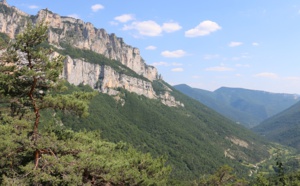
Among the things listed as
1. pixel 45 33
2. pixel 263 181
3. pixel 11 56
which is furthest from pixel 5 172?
pixel 263 181

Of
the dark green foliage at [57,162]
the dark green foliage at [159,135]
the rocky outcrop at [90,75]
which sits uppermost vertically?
the rocky outcrop at [90,75]

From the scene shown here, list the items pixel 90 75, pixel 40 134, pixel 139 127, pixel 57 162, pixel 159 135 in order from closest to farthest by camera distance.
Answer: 1. pixel 57 162
2. pixel 40 134
3. pixel 159 135
4. pixel 139 127
5. pixel 90 75

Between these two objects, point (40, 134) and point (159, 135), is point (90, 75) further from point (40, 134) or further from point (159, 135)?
point (40, 134)

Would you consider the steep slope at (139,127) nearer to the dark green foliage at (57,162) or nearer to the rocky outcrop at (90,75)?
the rocky outcrop at (90,75)

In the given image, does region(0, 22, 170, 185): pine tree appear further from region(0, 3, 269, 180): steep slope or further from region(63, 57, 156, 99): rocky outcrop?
region(63, 57, 156, 99): rocky outcrop

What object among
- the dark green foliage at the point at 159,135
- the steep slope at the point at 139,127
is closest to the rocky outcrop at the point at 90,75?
the steep slope at the point at 139,127

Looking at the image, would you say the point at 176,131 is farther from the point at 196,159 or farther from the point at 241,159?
the point at 241,159

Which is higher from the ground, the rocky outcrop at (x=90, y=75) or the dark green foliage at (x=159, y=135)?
the rocky outcrop at (x=90, y=75)

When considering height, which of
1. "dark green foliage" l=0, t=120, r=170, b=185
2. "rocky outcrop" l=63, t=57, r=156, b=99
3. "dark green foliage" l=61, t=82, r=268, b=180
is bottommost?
"dark green foliage" l=61, t=82, r=268, b=180

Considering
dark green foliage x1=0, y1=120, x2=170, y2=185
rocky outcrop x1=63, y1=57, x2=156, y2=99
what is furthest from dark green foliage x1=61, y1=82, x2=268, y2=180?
dark green foliage x1=0, y1=120, x2=170, y2=185

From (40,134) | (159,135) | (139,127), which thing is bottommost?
(159,135)

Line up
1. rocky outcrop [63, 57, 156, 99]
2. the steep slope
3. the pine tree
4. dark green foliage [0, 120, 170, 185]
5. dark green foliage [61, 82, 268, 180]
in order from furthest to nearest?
rocky outcrop [63, 57, 156, 99]
the steep slope
dark green foliage [61, 82, 268, 180]
the pine tree
dark green foliage [0, 120, 170, 185]

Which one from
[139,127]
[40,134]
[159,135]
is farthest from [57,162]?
[159,135]

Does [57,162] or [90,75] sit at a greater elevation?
[90,75]
